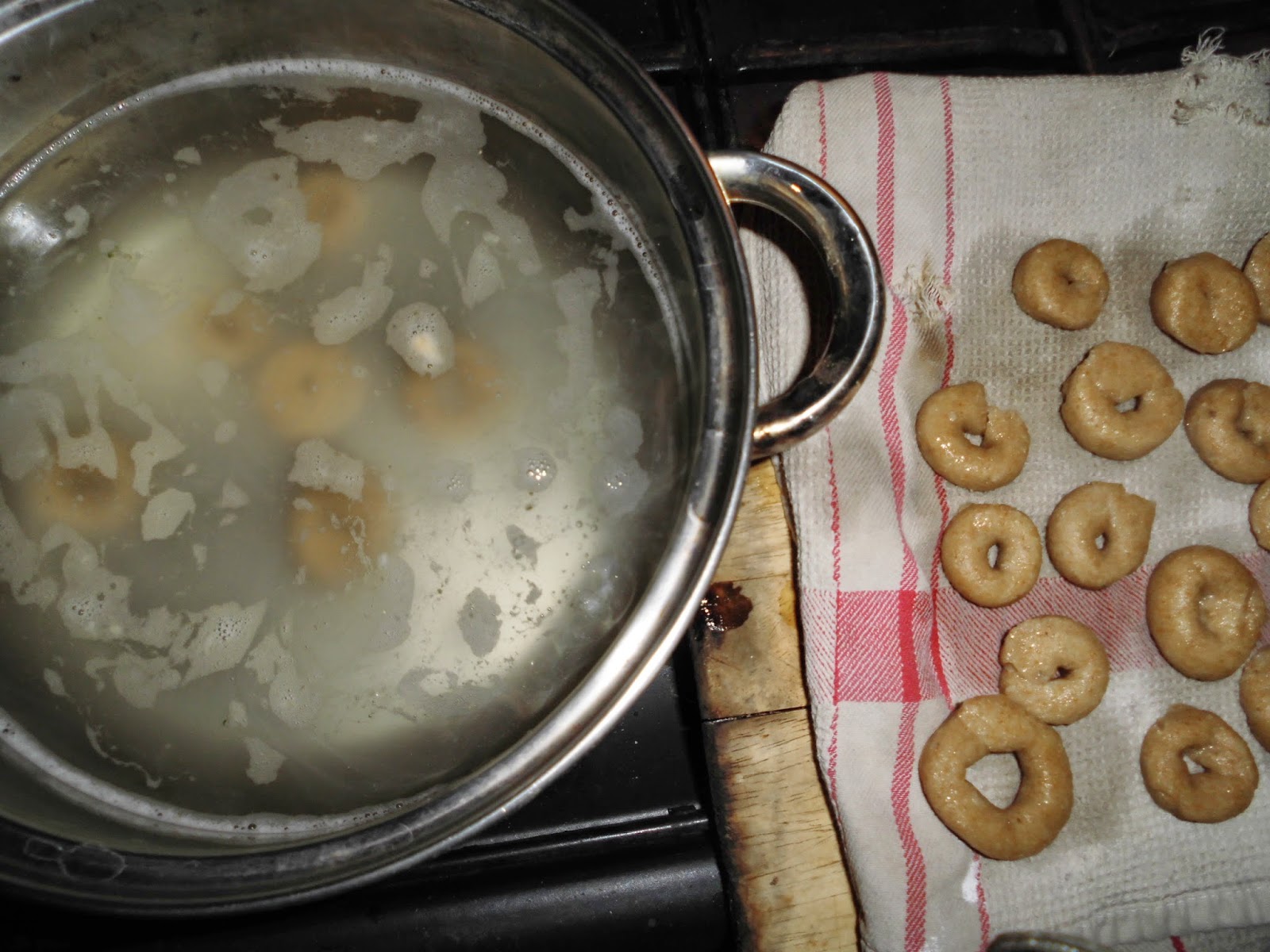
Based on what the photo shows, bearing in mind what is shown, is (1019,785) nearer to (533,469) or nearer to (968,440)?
(968,440)

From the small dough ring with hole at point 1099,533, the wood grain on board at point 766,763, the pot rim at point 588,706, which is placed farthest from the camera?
the small dough ring with hole at point 1099,533

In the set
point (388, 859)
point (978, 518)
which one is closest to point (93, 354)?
point (388, 859)

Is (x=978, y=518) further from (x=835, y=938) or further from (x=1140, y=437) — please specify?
(x=835, y=938)

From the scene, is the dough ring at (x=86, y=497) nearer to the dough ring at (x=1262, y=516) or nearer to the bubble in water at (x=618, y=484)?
the bubble in water at (x=618, y=484)

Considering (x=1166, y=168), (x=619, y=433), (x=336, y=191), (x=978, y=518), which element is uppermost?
(x=336, y=191)

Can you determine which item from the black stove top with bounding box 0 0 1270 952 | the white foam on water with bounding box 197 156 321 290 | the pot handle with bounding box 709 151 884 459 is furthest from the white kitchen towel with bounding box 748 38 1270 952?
the white foam on water with bounding box 197 156 321 290

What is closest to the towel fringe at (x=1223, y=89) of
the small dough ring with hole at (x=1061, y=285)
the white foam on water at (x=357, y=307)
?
the small dough ring with hole at (x=1061, y=285)
